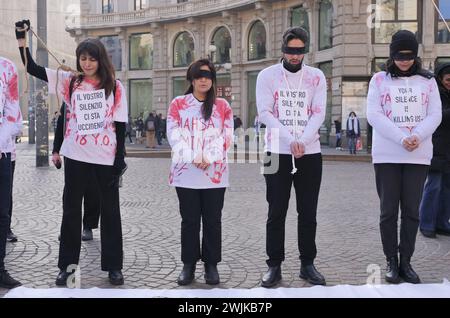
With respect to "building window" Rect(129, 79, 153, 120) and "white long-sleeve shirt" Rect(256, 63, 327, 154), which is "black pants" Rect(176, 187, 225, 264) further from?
"building window" Rect(129, 79, 153, 120)

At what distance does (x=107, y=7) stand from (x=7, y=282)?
4322cm

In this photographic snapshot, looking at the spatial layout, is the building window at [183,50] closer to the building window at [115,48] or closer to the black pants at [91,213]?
the building window at [115,48]

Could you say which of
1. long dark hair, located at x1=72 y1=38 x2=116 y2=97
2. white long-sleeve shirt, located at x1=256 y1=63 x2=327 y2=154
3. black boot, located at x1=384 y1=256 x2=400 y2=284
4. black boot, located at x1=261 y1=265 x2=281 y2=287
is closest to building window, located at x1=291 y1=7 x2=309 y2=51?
white long-sleeve shirt, located at x1=256 y1=63 x2=327 y2=154

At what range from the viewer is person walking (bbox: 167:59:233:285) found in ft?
16.5

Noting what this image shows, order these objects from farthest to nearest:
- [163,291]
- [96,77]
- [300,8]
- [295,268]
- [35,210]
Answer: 1. [300,8]
2. [35,210]
3. [295,268]
4. [96,77]
5. [163,291]

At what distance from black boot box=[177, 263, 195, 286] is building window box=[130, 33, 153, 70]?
39287mm

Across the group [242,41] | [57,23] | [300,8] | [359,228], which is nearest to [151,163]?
[359,228]

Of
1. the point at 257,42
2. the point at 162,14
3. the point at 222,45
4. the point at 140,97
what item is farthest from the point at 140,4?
the point at 257,42

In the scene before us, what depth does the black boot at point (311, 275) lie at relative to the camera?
488 cm

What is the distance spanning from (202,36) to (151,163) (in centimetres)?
2317

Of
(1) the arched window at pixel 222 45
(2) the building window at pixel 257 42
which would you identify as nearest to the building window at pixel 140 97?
(1) the arched window at pixel 222 45

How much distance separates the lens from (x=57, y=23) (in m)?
75.8

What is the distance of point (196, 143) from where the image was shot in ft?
16.5

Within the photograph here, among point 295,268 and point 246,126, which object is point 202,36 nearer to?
point 246,126
